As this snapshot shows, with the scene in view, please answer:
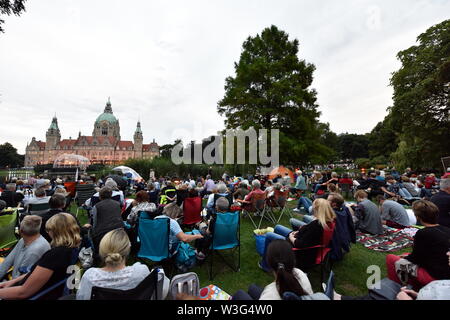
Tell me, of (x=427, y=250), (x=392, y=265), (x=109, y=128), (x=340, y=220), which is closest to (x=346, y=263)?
(x=340, y=220)

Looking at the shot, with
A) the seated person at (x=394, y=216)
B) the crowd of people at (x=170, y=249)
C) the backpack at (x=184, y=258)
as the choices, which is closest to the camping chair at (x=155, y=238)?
the crowd of people at (x=170, y=249)

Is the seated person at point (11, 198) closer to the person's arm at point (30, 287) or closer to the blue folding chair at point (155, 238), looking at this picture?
the blue folding chair at point (155, 238)

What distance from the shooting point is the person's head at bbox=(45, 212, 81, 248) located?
2.14 metres

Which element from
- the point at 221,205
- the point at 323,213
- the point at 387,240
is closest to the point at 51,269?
the point at 221,205

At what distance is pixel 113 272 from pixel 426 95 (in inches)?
875

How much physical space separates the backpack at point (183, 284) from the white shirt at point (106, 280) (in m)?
0.42

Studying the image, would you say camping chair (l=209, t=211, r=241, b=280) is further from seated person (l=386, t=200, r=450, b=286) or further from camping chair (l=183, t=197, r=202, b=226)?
seated person (l=386, t=200, r=450, b=286)

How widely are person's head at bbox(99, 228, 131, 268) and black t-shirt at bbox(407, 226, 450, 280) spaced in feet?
10.7

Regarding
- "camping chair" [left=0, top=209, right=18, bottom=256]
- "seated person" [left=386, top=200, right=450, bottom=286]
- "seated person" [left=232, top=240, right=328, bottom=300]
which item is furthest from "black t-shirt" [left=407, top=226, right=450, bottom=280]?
"camping chair" [left=0, top=209, right=18, bottom=256]

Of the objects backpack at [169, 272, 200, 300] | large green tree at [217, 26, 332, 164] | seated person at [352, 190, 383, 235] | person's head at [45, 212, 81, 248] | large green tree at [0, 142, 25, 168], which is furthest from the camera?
large green tree at [0, 142, 25, 168]

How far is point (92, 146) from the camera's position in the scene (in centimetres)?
8894

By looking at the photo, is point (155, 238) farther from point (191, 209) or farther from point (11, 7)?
point (11, 7)

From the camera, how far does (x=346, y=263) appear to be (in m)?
3.75

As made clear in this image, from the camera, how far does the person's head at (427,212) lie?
2.39m
